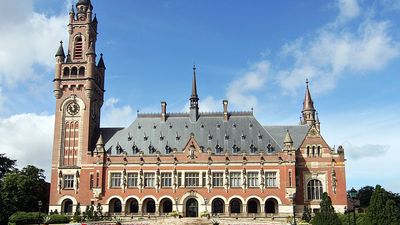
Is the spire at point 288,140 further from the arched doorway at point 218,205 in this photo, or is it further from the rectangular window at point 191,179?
the rectangular window at point 191,179

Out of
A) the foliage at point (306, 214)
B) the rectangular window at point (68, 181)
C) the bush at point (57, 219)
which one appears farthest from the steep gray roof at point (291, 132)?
the bush at point (57, 219)

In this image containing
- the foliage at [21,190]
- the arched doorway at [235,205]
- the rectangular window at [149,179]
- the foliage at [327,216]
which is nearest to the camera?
the foliage at [327,216]

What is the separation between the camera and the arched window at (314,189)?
265 ft

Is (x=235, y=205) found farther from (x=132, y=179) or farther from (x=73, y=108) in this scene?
(x=73, y=108)

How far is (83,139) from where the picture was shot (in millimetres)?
84312

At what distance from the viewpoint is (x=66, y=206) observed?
273 feet

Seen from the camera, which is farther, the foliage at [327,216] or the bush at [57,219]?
the bush at [57,219]

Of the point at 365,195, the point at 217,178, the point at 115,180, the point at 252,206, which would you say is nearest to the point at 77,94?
the point at 115,180

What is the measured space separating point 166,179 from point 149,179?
2967 millimetres

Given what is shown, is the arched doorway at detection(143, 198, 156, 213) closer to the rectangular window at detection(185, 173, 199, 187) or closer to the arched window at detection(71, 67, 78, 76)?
the rectangular window at detection(185, 173, 199, 187)

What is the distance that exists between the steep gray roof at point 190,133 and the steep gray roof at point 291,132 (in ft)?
3.15

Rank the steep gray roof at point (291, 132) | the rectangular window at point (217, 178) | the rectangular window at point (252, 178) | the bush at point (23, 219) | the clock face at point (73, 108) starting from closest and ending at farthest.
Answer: the bush at point (23, 219), the rectangular window at point (252, 178), the rectangular window at point (217, 178), the steep gray roof at point (291, 132), the clock face at point (73, 108)

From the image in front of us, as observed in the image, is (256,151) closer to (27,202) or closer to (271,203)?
(271,203)

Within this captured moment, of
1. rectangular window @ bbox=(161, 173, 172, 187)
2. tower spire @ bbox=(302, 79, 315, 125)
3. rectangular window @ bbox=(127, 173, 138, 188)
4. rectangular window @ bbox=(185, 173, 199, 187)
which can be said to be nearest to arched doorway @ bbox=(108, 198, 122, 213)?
rectangular window @ bbox=(127, 173, 138, 188)
